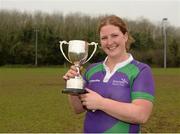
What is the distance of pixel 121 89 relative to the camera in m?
2.75

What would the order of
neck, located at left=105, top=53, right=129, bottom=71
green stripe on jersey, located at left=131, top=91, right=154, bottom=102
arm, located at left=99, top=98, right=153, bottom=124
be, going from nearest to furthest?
arm, located at left=99, top=98, right=153, bottom=124 → green stripe on jersey, located at left=131, top=91, right=154, bottom=102 → neck, located at left=105, top=53, right=129, bottom=71

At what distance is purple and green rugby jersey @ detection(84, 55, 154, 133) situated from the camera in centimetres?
273

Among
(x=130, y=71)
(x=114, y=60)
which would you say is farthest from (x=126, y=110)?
(x=114, y=60)

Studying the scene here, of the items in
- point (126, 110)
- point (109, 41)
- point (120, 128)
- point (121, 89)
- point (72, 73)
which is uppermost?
point (109, 41)

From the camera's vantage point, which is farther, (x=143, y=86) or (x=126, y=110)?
(x=143, y=86)

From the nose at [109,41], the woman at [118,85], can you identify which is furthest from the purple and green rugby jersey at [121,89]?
the nose at [109,41]

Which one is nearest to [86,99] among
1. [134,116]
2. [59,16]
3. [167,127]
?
[134,116]

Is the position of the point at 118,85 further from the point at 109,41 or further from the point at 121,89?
the point at 109,41

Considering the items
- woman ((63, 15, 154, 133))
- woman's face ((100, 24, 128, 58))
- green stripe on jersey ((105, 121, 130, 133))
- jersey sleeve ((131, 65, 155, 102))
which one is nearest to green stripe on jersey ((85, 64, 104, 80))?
woman ((63, 15, 154, 133))

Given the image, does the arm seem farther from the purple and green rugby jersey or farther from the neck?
the neck

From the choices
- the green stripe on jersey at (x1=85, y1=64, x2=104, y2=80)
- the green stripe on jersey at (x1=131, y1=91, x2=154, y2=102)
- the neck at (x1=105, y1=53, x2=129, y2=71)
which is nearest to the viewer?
the green stripe on jersey at (x1=131, y1=91, x2=154, y2=102)

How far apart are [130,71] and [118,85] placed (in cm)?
13

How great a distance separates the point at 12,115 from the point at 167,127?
4342 millimetres

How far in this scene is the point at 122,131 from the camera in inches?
109
